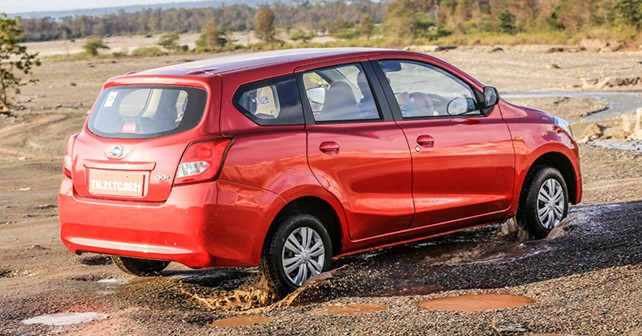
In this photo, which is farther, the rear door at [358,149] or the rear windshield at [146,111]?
the rear door at [358,149]

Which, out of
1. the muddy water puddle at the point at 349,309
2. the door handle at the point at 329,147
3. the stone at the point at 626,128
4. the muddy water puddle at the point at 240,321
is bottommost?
the stone at the point at 626,128

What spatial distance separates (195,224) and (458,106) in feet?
8.18

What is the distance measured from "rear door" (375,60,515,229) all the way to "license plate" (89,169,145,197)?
1.95 meters

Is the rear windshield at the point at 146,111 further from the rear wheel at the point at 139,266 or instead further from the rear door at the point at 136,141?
the rear wheel at the point at 139,266

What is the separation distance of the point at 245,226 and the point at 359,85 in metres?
1.50

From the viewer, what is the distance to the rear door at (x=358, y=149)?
24.3 ft

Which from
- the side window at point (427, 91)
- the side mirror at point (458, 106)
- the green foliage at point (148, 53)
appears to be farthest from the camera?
the green foliage at point (148, 53)

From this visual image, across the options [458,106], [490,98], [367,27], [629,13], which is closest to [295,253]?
[458,106]

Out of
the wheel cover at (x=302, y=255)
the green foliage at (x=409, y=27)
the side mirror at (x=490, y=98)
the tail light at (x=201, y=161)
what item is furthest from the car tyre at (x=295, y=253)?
the green foliage at (x=409, y=27)

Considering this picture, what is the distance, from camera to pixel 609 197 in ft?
36.4

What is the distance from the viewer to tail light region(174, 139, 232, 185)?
268 inches

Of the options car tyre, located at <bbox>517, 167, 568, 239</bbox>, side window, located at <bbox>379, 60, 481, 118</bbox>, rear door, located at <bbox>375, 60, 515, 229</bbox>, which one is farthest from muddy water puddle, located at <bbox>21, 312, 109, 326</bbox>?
car tyre, located at <bbox>517, 167, 568, 239</bbox>

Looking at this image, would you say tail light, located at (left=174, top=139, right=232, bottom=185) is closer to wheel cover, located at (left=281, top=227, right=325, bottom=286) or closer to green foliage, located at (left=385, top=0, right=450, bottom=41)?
wheel cover, located at (left=281, top=227, right=325, bottom=286)

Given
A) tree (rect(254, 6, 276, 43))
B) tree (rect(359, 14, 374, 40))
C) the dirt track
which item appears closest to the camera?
the dirt track
